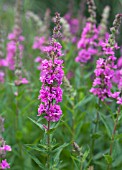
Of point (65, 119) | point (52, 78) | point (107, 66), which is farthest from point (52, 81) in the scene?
point (65, 119)

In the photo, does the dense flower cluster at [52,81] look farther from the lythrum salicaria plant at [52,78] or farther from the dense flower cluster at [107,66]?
the dense flower cluster at [107,66]

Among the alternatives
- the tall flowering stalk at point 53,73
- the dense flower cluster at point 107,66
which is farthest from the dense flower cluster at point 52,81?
the dense flower cluster at point 107,66

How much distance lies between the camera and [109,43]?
2615 mm

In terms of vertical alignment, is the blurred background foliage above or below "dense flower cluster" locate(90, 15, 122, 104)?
below

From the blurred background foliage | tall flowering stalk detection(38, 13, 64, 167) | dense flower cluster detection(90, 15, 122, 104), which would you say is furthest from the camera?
the blurred background foliage

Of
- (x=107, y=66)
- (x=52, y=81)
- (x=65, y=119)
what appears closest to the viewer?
(x=52, y=81)

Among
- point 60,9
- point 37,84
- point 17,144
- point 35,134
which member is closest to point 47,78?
point 17,144

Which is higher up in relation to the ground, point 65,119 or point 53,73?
point 53,73

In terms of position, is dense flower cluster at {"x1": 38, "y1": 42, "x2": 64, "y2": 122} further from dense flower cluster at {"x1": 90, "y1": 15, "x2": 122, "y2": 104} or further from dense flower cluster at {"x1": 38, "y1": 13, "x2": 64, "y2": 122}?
dense flower cluster at {"x1": 90, "y1": 15, "x2": 122, "y2": 104}

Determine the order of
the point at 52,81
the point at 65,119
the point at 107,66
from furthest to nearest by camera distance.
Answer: the point at 65,119 < the point at 107,66 < the point at 52,81

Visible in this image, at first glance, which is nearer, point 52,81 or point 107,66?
point 52,81

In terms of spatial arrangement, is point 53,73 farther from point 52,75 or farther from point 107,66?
point 107,66

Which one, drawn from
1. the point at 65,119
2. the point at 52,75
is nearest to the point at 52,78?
the point at 52,75

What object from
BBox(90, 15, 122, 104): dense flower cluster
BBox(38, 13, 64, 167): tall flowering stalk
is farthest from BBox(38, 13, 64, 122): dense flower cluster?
BBox(90, 15, 122, 104): dense flower cluster
